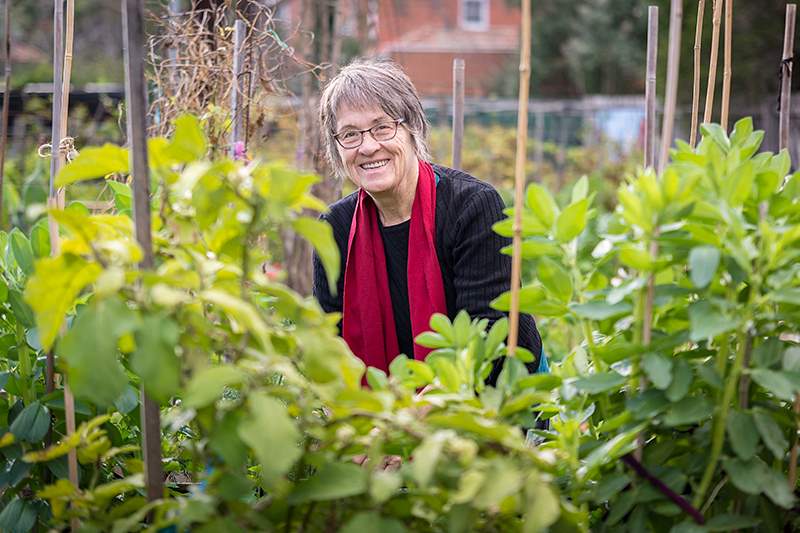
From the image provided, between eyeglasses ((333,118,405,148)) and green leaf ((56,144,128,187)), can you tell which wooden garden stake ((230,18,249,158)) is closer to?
eyeglasses ((333,118,405,148))

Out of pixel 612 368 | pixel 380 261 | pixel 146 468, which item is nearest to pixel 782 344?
pixel 612 368

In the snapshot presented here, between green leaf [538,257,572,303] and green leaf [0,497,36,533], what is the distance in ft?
3.45

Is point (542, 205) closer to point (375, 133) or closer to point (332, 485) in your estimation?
point (332, 485)

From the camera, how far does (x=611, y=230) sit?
143cm

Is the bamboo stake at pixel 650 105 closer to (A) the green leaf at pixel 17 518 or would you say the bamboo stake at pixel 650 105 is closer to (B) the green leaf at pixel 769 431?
(B) the green leaf at pixel 769 431

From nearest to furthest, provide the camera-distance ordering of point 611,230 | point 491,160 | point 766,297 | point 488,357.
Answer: point 766,297, point 611,230, point 488,357, point 491,160

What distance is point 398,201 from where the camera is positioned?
8.52ft

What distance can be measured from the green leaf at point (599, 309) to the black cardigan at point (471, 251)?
3.10 ft

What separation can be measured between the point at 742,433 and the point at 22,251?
151 centimetres

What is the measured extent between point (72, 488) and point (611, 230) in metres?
0.87

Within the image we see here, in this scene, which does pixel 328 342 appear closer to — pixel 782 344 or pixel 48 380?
pixel 782 344

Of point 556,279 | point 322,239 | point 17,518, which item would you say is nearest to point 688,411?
point 556,279

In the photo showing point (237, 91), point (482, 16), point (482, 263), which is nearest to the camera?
point (482, 263)

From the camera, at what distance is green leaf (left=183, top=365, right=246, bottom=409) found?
1.08 metres
